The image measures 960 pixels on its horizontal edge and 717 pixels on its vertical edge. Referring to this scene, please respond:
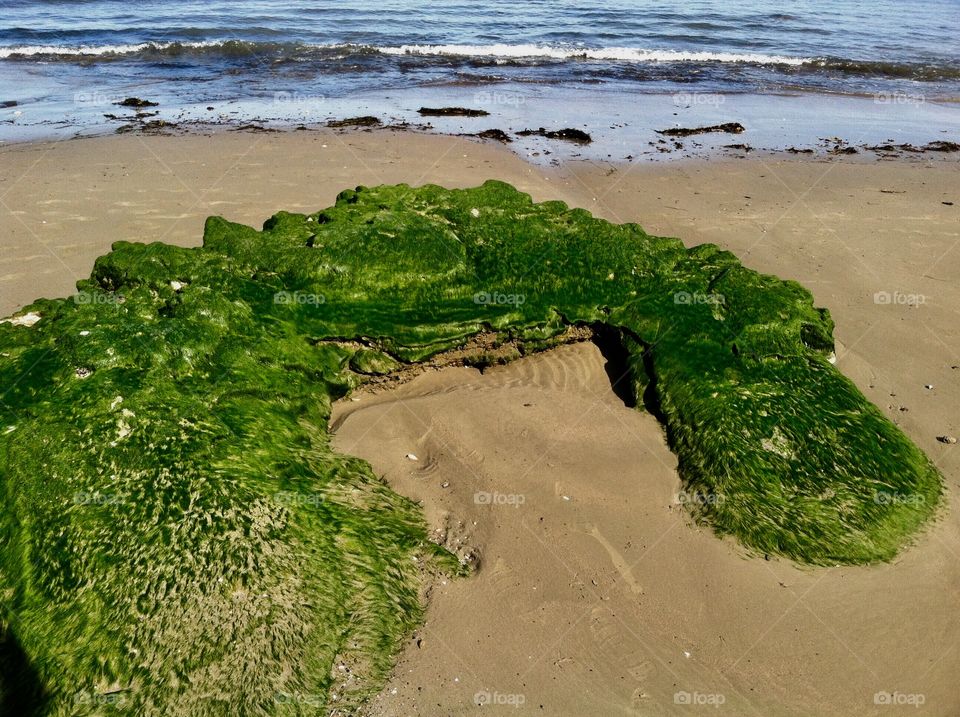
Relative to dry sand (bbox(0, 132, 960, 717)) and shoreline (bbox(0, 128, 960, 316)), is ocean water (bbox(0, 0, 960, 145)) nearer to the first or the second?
shoreline (bbox(0, 128, 960, 316))
